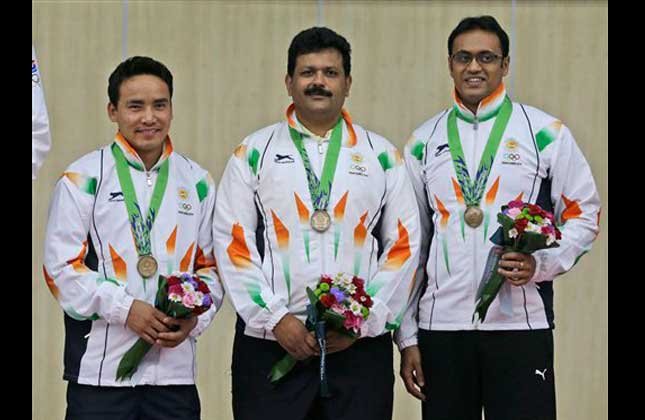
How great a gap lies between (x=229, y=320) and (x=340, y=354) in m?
2.45

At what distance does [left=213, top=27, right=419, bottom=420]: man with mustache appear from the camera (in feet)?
13.4

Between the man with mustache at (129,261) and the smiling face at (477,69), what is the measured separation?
111 centimetres

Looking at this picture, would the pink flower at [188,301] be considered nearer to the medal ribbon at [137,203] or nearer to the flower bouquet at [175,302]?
the flower bouquet at [175,302]

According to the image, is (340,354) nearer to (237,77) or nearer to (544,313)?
(544,313)

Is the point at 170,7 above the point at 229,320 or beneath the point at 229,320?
above

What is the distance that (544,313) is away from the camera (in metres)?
4.28

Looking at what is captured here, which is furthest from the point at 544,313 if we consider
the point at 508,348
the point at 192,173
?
the point at 192,173

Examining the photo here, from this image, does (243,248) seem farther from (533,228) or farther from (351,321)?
(533,228)

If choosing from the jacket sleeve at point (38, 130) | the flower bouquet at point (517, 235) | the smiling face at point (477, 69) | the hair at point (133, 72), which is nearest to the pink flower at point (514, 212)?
the flower bouquet at point (517, 235)

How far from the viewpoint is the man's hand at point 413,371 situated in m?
4.30

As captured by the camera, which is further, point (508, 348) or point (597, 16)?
point (597, 16)

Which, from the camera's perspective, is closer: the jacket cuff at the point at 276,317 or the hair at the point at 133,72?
the jacket cuff at the point at 276,317

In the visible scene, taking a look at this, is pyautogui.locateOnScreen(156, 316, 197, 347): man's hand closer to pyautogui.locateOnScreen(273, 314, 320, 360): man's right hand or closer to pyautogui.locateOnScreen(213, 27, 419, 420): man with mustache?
pyautogui.locateOnScreen(213, 27, 419, 420): man with mustache

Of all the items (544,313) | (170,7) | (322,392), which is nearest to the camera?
(322,392)
